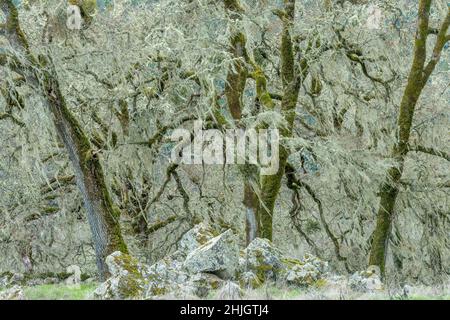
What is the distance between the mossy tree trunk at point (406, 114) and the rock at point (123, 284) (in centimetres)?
572

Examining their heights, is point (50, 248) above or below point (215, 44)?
below

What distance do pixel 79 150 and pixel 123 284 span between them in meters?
4.32

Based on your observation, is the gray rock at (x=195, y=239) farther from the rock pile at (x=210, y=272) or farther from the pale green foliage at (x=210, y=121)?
the pale green foliage at (x=210, y=121)

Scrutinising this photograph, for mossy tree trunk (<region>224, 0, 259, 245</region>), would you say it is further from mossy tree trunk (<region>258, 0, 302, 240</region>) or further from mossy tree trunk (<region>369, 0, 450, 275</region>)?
mossy tree trunk (<region>369, 0, 450, 275</region>)

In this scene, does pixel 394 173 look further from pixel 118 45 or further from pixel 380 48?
pixel 118 45

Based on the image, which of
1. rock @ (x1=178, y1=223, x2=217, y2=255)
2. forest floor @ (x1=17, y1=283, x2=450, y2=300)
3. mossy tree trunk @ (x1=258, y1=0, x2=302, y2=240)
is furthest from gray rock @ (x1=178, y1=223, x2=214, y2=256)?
mossy tree trunk @ (x1=258, y1=0, x2=302, y2=240)

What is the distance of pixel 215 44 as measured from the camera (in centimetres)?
1138

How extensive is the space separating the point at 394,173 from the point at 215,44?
346 centimetres

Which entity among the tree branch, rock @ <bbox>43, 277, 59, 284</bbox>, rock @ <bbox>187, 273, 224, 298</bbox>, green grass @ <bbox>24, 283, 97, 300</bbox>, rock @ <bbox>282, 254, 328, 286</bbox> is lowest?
rock @ <bbox>43, 277, 59, 284</bbox>

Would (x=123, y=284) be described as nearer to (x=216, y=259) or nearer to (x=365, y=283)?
(x=216, y=259)

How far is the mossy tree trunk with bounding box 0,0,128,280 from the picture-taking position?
368 inches

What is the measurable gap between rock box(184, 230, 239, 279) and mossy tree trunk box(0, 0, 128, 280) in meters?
3.39
